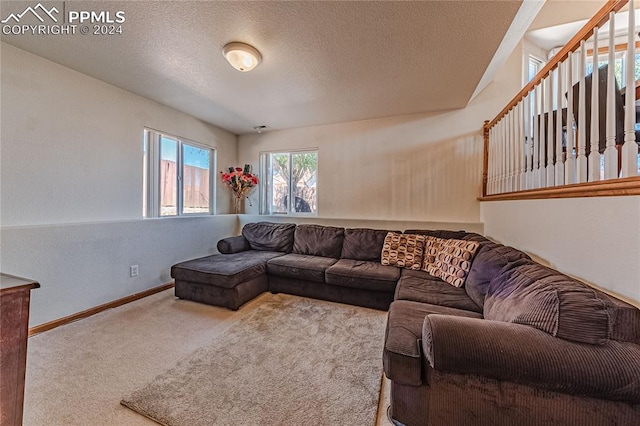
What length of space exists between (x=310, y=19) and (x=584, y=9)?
11.3 feet

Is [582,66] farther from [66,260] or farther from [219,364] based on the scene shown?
[66,260]

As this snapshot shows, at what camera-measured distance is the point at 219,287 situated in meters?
2.55

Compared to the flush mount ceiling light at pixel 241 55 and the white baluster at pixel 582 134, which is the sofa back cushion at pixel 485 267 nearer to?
the white baluster at pixel 582 134

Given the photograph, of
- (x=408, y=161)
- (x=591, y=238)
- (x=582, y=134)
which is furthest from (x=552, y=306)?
(x=408, y=161)

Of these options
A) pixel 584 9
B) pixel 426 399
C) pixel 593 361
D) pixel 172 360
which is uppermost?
pixel 584 9

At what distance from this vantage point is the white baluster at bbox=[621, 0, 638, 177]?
1106 mm

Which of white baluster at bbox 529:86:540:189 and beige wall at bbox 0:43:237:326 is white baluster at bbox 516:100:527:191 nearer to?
white baluster at bbox 529:86:540:189

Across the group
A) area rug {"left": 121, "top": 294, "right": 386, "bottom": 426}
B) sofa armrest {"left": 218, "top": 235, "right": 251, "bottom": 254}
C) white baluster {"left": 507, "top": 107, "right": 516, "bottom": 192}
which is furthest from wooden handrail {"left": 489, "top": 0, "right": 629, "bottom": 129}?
sofa armrest {"left": 218, "top": 235, "right": 251, "bottom": 254}

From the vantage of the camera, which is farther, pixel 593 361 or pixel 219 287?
pixel 219 287

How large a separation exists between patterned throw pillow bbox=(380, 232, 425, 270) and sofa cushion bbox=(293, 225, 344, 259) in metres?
0.66

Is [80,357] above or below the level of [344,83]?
below

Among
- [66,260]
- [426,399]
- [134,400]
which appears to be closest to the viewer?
[426,399]

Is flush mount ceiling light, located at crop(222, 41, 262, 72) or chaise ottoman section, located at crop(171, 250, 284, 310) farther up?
flush mount ceiling light, located at crop(222, 41, 262, 72)

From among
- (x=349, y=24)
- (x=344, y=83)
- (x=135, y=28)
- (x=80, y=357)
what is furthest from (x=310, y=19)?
(x=80, y=357)
